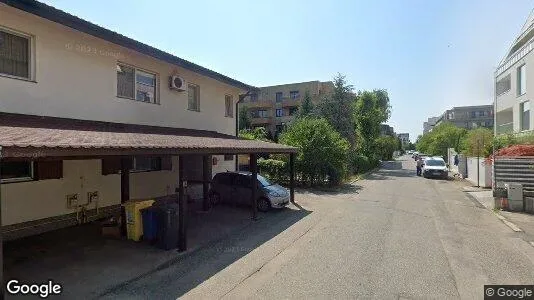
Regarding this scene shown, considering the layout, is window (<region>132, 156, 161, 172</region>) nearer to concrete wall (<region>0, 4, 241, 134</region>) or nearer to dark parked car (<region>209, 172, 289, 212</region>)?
concrete wall (<region>0, 4, 241, 134</region>)

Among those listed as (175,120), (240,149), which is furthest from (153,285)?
(175,120)

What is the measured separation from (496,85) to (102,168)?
35.6 meters

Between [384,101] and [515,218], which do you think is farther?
[384,101]

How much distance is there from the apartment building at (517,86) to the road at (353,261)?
59.4 feet

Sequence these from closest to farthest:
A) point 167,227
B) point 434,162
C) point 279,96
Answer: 1. point 167,227
2. point 434,162
3. point 279,96

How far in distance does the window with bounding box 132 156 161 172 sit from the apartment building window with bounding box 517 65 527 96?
27464mm

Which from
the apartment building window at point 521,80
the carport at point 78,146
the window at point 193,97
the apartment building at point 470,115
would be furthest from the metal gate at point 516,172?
the apartment building at point 470,115

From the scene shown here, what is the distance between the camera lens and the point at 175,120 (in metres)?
13.1

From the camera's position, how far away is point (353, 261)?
7.26m

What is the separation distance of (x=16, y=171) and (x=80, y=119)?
1.97 meters

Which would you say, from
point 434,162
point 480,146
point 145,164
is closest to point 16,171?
point 145,164

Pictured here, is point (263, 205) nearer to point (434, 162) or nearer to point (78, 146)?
point (78, 146)

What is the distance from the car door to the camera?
13.2 m

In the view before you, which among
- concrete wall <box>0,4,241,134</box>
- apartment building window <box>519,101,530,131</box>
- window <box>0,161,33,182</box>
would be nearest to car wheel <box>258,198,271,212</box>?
concrete wall <box>0,4,241,134</box>
